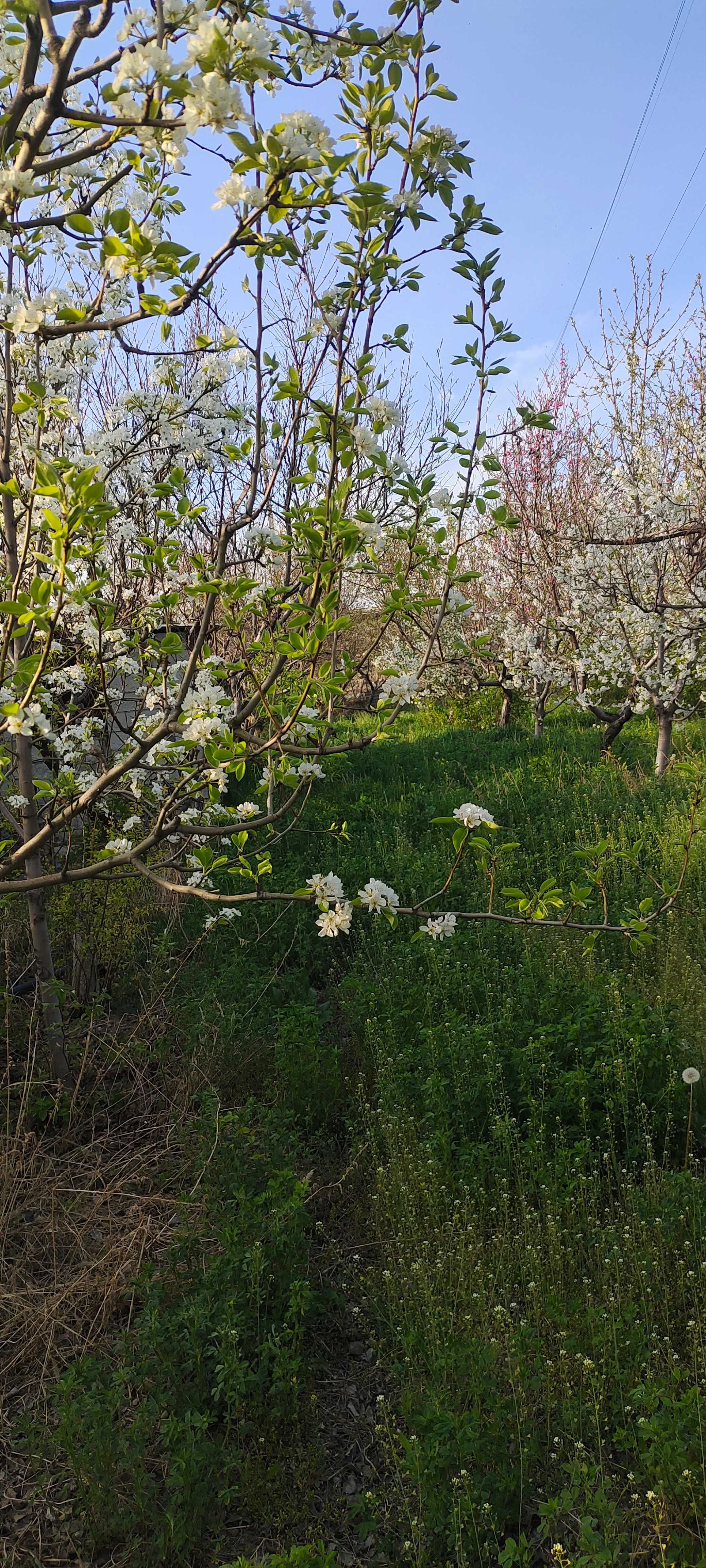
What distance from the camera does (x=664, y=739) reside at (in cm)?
782

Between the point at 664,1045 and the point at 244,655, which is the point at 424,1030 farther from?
the point at 244,655

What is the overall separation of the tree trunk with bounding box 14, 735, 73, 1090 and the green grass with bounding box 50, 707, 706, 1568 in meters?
0.50

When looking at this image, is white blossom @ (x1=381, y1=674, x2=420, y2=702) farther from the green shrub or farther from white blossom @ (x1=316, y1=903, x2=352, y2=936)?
the green shrub

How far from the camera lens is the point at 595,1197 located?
2.72 metres

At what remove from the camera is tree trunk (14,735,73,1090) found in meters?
3.37

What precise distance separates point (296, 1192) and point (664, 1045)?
1.55 metres

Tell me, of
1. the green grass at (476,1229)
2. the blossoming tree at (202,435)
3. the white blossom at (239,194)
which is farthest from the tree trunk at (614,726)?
the white blossom at (239,194)

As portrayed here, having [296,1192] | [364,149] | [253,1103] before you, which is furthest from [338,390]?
[253,1103]

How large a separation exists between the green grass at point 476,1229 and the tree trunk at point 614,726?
3.46 metres

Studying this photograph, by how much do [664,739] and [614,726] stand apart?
94 cm

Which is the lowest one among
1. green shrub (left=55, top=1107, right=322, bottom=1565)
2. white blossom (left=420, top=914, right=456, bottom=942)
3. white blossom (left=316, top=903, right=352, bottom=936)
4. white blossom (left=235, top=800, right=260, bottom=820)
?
green shrub (left=55, top=1107, right=322, bottom=1565)

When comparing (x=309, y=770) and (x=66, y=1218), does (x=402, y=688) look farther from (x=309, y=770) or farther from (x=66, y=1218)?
(x=66, y=1218)

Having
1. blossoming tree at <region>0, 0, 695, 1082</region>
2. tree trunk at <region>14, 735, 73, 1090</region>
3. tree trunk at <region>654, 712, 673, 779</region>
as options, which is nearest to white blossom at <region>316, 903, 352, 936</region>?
blossoming tree at <region>0, 0, 695, 1082</region>

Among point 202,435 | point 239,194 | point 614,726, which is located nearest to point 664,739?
point 614,726
